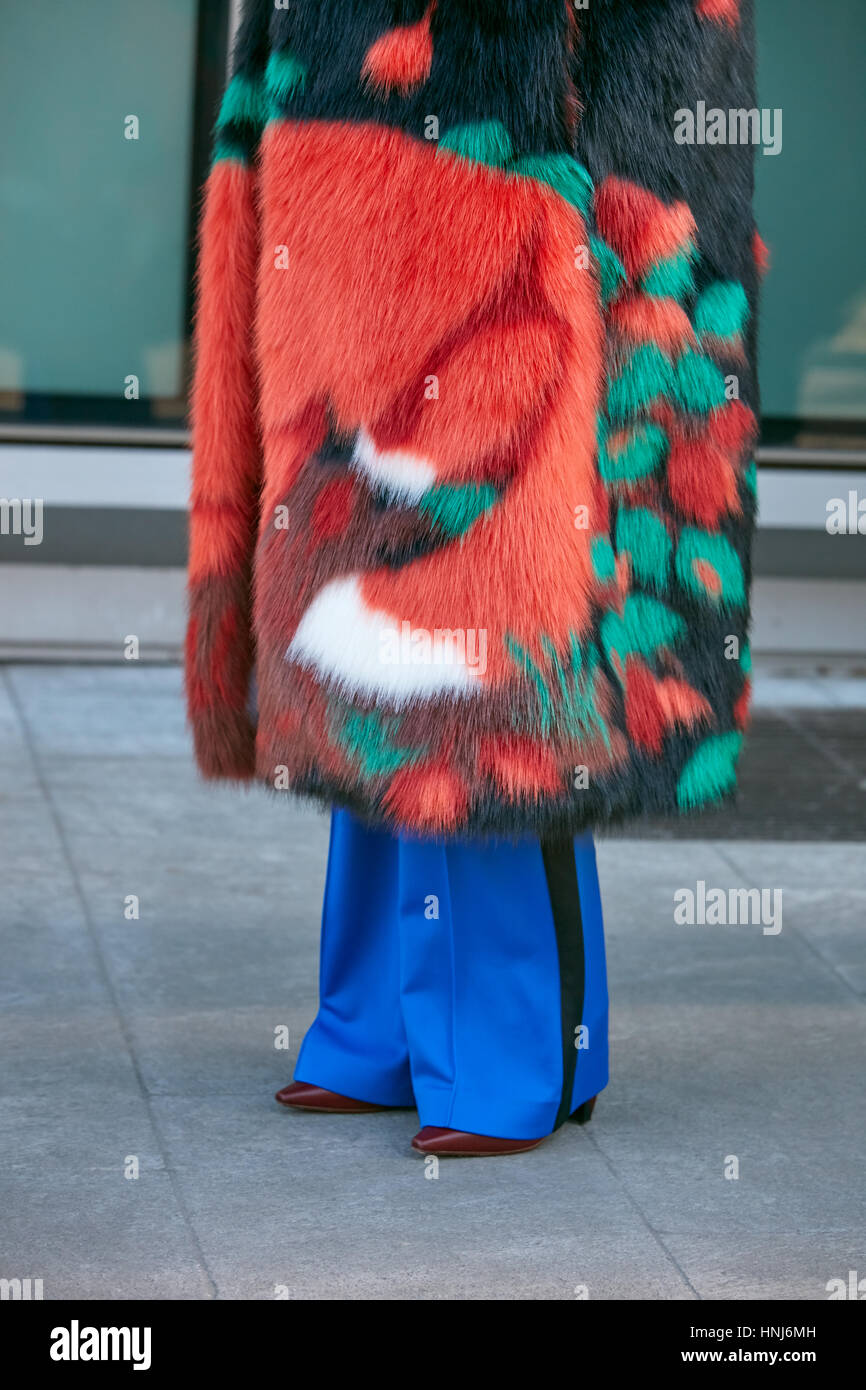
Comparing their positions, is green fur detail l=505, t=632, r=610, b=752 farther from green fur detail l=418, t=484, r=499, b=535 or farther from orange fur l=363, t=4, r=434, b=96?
orange fur l=363, t=4, r=434, b=96

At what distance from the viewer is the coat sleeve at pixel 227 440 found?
9.30 ft

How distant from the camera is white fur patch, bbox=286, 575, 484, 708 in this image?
267 cm

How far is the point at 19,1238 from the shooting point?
2.63 metres

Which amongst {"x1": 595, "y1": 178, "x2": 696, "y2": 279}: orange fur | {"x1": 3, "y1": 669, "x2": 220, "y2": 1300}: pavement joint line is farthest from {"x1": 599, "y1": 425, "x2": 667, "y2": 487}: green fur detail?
{"x1": 3, "y1": 669, "x2": 220, "y2": 1300}: pavement joint line

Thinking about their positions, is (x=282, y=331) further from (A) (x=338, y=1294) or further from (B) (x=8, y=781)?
(B) (x=8, y=781)

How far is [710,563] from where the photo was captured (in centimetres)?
288

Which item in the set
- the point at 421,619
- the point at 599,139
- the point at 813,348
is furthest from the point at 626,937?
the point at 813,348

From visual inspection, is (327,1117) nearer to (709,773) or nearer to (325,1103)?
(325,1103)

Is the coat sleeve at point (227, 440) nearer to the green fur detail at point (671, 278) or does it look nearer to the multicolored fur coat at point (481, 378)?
the multicolored fur coat at point (481, 378)

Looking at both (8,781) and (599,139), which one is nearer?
(599,139)

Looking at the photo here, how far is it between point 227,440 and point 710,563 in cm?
77

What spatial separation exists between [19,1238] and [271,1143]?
0.50m

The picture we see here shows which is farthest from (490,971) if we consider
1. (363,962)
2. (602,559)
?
(602,559)

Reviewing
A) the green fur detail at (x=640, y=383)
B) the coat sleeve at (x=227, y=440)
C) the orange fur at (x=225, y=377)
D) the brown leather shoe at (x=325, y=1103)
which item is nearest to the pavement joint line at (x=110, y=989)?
the brown leather shoe at (x=325, y=1103)
